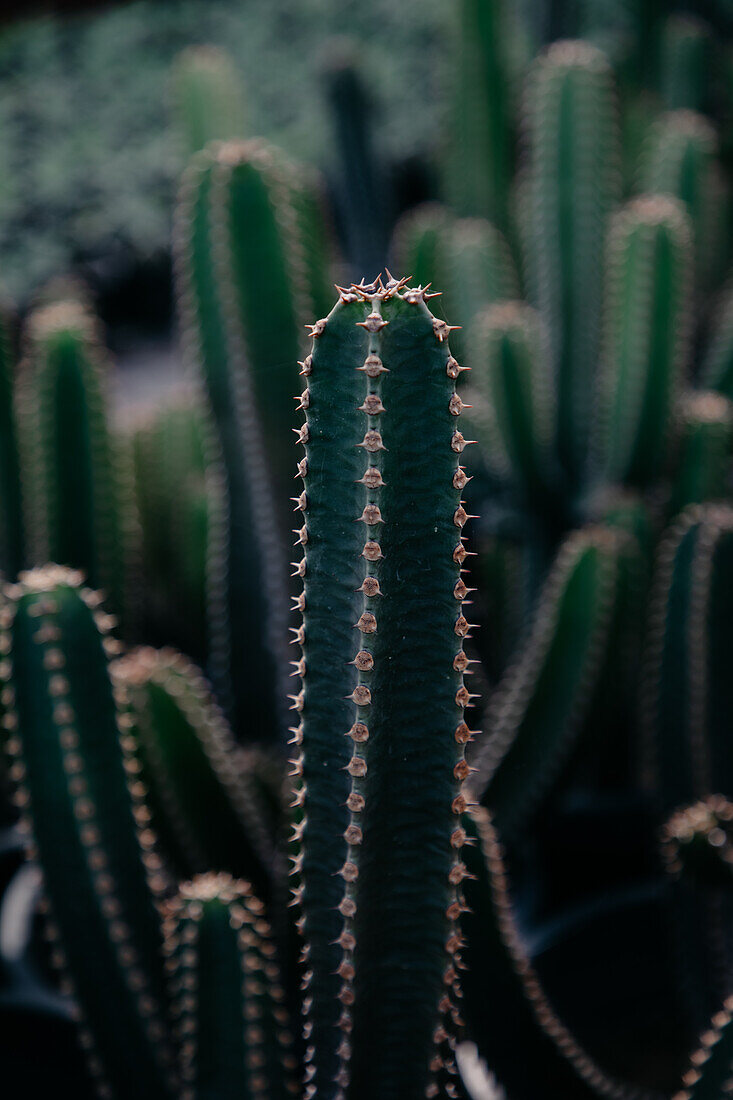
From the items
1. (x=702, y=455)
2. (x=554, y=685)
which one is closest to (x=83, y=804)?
(x=554, y=685)

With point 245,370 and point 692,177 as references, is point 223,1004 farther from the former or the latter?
point 692,177

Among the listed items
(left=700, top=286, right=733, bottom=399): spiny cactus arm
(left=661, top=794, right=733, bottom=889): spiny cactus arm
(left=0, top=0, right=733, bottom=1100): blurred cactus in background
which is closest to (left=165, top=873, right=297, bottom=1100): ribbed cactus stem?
(left=0, top=0, right=733, bottom=1100): blurred cactus in background

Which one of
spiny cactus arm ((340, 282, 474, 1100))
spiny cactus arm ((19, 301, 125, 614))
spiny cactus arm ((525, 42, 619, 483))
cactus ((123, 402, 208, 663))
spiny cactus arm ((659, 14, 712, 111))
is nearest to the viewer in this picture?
spiny cactus arm ((340, 282, 474, 1100))

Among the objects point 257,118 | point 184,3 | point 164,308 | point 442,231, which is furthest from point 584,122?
point 184,3

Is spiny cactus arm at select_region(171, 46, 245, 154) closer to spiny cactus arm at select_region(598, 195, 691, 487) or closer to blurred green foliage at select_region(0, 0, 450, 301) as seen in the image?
spiny cactus arm at select_region(598, 195, 691, 487)

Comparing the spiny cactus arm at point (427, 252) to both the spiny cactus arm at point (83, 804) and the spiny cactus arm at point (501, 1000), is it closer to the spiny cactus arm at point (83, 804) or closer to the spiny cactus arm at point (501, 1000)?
the spiny cactus arm at point (83, 804)

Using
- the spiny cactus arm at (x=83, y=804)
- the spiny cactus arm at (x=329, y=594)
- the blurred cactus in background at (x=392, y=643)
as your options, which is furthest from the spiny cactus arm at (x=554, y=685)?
the spiny cactus arm at (x=329, y=594)
